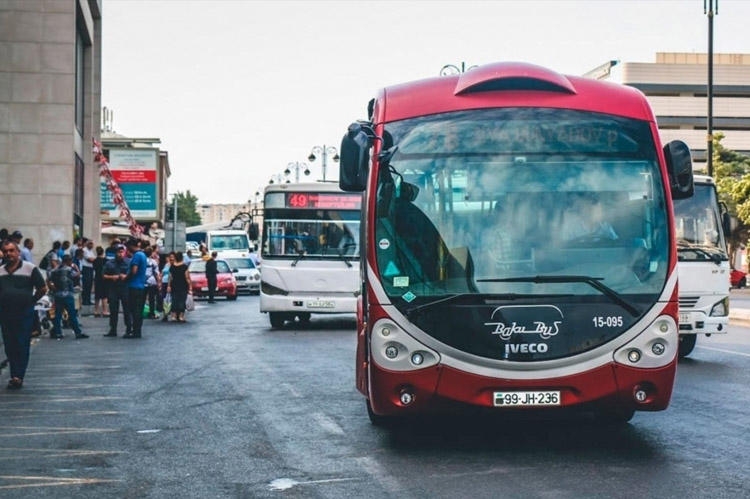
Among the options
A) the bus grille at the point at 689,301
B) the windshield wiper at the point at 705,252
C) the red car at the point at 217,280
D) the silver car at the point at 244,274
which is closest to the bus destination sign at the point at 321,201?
the windshield wiper at the point at 705,252

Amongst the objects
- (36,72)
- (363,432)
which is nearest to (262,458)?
(363,432)

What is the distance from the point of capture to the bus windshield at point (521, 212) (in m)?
8.95

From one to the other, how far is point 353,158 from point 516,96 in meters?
1.39

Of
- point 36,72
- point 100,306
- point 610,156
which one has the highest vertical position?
point 36,72

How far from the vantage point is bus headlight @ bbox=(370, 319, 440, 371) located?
8.91 metres

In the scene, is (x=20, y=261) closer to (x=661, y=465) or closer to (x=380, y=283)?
(x=380, y=283)

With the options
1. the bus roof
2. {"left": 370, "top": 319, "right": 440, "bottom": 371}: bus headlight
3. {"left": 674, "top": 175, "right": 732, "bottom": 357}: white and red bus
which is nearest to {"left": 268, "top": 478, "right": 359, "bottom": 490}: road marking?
{"left": 370, "top": 319, "right": 440, "bottom": 371}: bus headlight

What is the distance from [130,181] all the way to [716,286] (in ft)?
206

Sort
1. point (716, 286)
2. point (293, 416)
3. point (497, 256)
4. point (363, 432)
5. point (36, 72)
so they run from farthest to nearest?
point (36, 72) < point (716, 286) < point (293, 416) < point (363, 432) < point (497, 256)

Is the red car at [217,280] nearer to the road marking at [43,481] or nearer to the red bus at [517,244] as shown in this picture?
the red bus at [517,244]

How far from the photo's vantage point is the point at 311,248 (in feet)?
80.8

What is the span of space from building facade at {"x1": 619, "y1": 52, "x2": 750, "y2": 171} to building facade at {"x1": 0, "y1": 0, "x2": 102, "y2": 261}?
84.4m

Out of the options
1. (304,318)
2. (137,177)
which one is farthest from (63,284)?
(137,177)

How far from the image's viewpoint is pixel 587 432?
10.1 m
